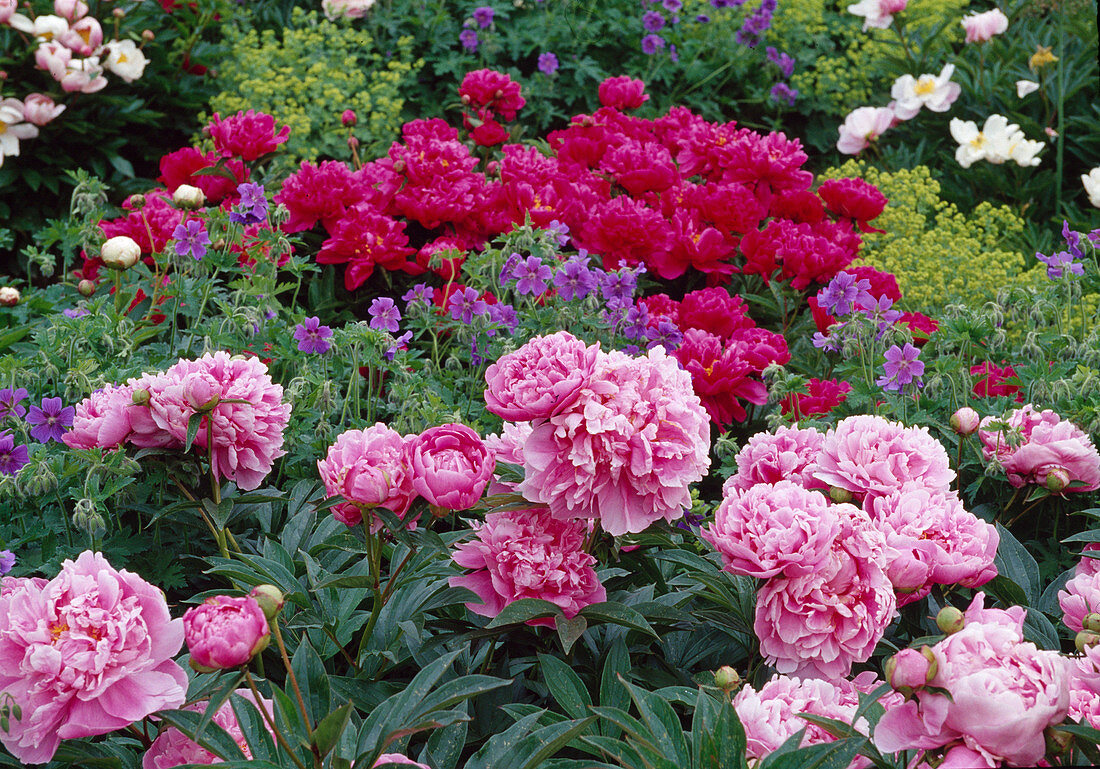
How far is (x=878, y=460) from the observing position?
4.50 ft

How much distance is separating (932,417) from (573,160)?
1638 millimetres

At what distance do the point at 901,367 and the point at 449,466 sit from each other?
982 mm

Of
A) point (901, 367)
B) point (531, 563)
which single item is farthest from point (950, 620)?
point (901, 367)

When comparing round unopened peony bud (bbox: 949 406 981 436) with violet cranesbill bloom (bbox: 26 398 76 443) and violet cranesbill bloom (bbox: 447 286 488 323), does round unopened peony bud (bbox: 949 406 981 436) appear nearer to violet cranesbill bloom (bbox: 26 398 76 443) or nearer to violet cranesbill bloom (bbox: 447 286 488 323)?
violet cranesbill bloom (bbox: 447 286 488 323)

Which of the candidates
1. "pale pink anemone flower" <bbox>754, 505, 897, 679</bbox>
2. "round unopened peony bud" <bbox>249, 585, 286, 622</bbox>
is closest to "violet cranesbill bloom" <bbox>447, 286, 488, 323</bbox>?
"pale pink anemone flower" <bbox>754, 505, 897, 679</bbox>

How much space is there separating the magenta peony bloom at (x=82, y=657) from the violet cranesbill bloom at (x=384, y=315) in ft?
3.16

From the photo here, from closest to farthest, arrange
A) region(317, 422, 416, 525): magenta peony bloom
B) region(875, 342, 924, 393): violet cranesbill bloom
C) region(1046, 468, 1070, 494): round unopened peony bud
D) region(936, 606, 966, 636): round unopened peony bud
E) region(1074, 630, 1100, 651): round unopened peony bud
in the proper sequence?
region(936, 606, 966, 636): round unopened peony bud
region(1074, 630, 1100, 651): round unopened peony bud
region(317, 422, 416, 525): magenta peony bloom
region(1046, 468, 1070, 494): round unopened peony bud
region(875, 342, 924, 393): violet cranesbill bloom

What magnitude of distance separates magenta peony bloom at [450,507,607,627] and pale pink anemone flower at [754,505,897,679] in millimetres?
224

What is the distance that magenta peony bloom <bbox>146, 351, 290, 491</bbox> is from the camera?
4.51ft

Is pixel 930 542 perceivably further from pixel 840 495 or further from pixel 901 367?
pixel 901 367

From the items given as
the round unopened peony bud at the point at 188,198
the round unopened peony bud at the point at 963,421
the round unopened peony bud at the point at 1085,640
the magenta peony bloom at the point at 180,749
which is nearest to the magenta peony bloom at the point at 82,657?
the magenta peony bloom at the point at 180,749

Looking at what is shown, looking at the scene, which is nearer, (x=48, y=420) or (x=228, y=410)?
(x=228, y=410)

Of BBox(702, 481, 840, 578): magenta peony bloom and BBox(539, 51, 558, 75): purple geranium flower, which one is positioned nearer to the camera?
BBox(702, 481, 840, 578): magenta peony bloom

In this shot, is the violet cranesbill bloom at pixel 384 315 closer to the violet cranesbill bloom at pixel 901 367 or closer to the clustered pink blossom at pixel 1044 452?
the violet cranesbill bloom at pixel 901 367
